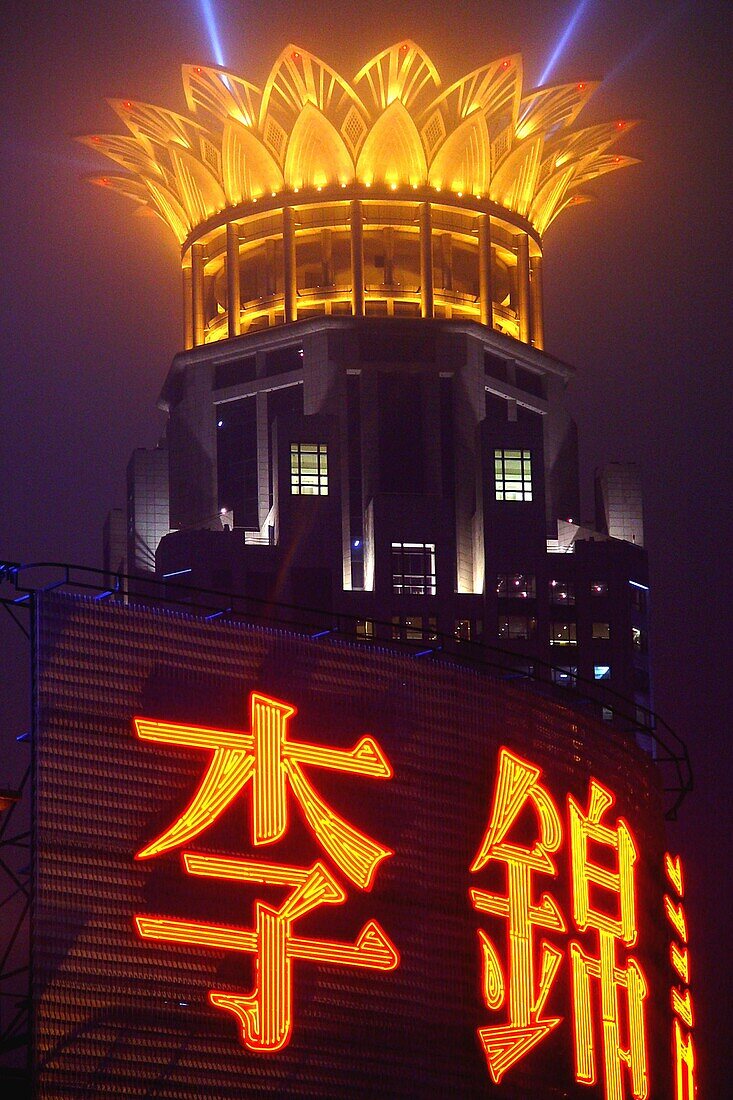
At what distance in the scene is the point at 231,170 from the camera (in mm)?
124312

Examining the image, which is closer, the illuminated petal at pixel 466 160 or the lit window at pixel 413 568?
the lit window at pixel 413 568

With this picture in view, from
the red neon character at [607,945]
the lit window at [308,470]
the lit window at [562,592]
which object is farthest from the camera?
the lit window at [562,592]

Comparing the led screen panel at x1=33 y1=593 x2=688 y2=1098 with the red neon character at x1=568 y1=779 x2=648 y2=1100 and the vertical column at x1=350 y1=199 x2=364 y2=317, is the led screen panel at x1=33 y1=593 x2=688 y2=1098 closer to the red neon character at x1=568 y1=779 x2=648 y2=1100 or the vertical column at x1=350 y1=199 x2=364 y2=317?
the red neon character at x1=568 y1=779 x2=648 y2=1100

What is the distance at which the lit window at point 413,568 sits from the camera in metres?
116

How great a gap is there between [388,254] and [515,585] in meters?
19.8

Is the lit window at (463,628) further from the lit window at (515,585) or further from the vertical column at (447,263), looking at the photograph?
the vertical column at (447,263)

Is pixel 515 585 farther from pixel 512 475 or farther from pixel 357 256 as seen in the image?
pixel 357 256

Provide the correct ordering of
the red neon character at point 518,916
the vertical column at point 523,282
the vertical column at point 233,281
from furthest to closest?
the vertical column at point 523,282 < the vertical column at point 233,281 < the red neon character at point 518,916

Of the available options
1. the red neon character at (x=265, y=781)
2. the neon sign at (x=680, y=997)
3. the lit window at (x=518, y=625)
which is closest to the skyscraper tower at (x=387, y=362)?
the lit window at (x=518, y=625)

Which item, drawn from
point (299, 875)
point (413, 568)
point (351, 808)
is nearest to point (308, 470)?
point (413, 568)

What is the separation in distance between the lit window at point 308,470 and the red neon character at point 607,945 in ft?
156

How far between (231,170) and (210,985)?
73.1m

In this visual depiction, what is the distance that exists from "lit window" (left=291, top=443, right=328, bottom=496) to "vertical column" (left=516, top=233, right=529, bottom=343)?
48.9ft

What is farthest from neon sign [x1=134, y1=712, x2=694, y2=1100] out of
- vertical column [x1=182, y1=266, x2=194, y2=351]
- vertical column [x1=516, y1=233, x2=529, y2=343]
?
vertical column [x1=182, y1=266, x2=194, y2=351]
